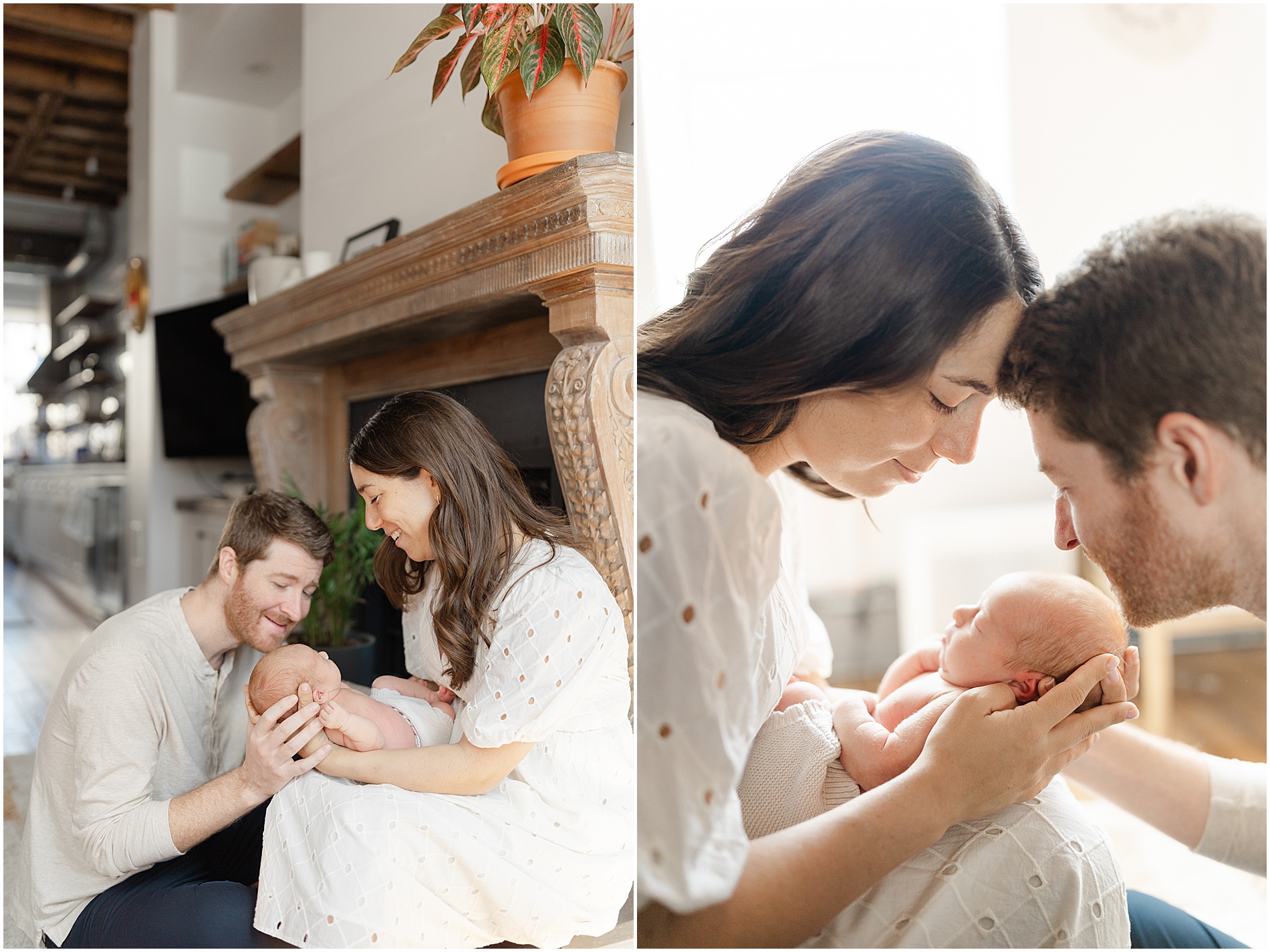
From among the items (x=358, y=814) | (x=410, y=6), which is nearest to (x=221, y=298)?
(x=410, y=6)

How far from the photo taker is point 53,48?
1.74 m

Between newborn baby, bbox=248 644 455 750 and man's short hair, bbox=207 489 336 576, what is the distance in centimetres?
14

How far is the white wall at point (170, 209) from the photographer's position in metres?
1.72

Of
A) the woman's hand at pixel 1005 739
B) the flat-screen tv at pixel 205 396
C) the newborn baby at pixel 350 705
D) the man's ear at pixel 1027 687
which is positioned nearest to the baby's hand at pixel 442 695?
the newborn baby at pixel 350 705

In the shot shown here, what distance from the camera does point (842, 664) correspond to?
105 centimetres

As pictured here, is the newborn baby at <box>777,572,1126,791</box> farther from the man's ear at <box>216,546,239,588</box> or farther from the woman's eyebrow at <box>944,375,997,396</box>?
the man's ear at <box>216,546,239,588</box>

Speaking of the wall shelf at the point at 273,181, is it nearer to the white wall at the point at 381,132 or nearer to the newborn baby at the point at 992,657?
the white wall at the point at 381,132

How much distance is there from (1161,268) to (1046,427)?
20cm

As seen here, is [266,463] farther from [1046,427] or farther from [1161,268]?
[1161,268]

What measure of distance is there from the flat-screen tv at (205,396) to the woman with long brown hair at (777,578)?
1.33 m

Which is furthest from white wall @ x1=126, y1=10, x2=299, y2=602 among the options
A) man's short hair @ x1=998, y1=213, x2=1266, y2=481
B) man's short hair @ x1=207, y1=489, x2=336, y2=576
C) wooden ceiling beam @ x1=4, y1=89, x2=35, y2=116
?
man's short hair @ x1=998, y1=213, x2=1266, y2=481

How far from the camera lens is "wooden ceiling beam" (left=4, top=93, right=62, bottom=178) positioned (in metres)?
1.81

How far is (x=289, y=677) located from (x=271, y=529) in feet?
0.73

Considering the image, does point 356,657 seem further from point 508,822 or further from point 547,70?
point 547,70
